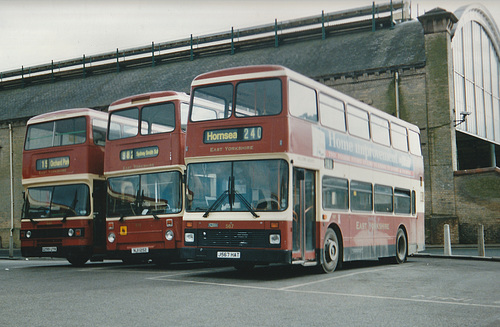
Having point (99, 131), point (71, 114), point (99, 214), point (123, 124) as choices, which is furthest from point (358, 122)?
point (71, 114)

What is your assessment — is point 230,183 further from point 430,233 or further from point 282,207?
point 430,233

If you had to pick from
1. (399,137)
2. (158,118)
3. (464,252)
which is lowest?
(464,252)

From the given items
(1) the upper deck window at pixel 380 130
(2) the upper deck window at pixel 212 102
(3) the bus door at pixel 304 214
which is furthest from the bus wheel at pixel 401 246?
→ (2) the upper deck window at pixel 212 102

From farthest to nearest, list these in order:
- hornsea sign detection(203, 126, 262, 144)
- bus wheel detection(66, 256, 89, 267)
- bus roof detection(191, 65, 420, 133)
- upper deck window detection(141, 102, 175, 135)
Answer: bus wheel detection(66, 256, 89, 267) → upper deck window detection(141, 102, 175, 135) → bus roof detection(191, 65, 420, 133) → hornsea sign detection(203, 126, 262, 144)

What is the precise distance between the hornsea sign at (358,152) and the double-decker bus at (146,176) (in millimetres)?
3464

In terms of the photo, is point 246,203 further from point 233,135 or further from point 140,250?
point 140,250

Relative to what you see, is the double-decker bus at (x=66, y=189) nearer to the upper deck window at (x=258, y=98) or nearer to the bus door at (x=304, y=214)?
the upper deck window at (x=258, y=98)

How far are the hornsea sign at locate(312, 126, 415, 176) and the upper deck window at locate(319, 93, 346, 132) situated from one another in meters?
0.19

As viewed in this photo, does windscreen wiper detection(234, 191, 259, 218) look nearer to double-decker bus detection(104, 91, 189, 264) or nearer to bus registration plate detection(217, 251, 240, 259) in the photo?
bus registration plate detection(217, 251, 240, 259)

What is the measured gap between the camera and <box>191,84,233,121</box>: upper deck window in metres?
12.9

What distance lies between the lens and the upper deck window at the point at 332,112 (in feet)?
45.7

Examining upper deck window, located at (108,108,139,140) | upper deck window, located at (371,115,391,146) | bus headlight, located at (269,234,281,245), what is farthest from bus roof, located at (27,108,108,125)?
bus headlight, located at (269,234,281,245)

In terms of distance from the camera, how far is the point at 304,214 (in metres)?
12.9

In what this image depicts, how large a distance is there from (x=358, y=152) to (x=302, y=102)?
3084 millimetres
